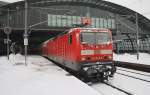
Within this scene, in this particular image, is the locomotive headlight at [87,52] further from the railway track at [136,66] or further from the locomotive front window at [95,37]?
the railway track at [136,66]

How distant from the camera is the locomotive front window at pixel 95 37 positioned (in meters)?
12.1

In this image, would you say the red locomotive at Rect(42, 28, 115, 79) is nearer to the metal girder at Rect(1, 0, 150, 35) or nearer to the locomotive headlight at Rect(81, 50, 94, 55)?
the locomotive headlight at Rect(81, 50, 94, 55)

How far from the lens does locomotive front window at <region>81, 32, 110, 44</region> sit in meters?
12.1

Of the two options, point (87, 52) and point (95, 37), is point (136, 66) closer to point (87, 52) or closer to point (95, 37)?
point (95, 37)

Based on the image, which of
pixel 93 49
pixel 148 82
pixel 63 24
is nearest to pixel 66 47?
pixel 93 49

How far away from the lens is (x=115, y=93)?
9336 mm

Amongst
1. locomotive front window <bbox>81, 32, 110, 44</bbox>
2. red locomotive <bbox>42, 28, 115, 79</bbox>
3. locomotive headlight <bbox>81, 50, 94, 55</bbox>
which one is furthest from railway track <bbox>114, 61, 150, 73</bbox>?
locomotive headlight <bbox>81, 50, 94, 55</bbox>

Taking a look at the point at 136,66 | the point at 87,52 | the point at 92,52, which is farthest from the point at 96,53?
the point at 136,66

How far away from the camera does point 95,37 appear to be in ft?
40.1

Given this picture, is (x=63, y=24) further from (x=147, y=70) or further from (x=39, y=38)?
(x=147, y=70)

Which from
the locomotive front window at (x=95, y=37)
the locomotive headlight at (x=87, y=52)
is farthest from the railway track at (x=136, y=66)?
the locomotive headlight at (x=87, y=52)

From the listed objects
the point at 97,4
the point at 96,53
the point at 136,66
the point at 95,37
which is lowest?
the point at 136,66

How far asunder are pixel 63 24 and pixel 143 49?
20.6 m

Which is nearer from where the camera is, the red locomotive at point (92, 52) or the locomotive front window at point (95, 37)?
the red locomotive at point (92, 52)
